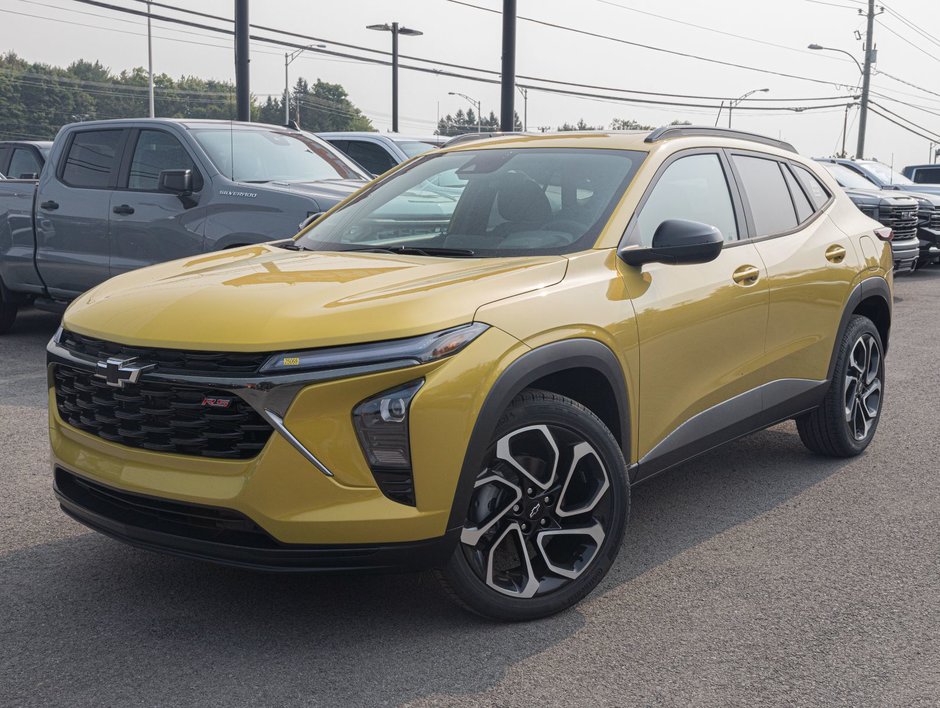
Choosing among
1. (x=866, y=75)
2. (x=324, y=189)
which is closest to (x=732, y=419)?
(x=324, y=189)

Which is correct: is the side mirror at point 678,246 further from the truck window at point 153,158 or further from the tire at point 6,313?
the tire at point 6,313

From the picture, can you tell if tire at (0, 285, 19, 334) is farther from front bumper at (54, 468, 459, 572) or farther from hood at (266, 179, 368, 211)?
front bumper at (54, 468, 459, 572)

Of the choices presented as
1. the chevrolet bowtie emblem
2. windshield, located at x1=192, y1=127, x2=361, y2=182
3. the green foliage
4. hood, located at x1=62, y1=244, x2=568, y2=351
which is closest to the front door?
hood, located at x1=62, y1=244, x2=568, y2=351

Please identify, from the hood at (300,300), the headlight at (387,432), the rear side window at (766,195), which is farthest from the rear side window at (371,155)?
the headlight at (387,432)

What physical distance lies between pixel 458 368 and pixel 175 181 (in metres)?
5.62

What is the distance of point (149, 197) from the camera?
8.98 meters

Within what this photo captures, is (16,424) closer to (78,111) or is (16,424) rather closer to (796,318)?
(796,318)

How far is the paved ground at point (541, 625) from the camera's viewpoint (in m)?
3.26

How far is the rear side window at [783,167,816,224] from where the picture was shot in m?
5.46

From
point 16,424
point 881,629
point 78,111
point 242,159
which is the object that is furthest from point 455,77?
point 78,111

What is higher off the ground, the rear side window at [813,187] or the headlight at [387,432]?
the rear side window at [813,187]

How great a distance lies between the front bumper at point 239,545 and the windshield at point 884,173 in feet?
59.2

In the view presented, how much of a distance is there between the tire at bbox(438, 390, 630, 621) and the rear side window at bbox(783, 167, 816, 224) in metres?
2.20

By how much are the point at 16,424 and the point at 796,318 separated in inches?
183
